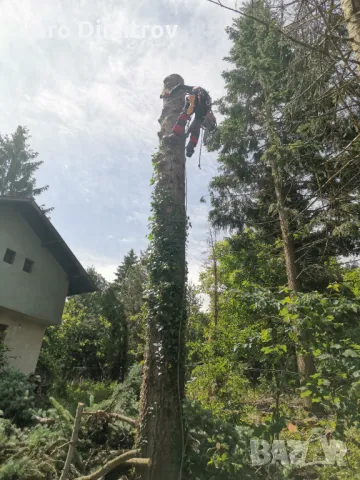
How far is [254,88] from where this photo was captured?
39.6 feet

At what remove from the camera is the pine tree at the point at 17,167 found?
21516mm

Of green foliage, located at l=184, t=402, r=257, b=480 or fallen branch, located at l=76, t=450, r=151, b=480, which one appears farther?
fallen branch, located at l=76, t=450, r=151, b=480

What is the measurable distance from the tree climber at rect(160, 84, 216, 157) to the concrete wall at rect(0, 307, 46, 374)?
8855 millimetres

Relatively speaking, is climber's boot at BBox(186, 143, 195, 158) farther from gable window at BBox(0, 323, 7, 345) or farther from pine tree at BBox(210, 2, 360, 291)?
gable window at BBox(0, 323, 7, 345)

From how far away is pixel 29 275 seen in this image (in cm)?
1095

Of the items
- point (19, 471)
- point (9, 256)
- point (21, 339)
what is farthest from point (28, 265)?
point (19, 471)

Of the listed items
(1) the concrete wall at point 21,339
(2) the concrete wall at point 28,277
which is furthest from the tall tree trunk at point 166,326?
(1) the concrete wall at point 21,339

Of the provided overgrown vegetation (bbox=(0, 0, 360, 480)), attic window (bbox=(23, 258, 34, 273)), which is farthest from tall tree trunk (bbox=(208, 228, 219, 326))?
attic window (bbox=(23, 258, 34, 273))

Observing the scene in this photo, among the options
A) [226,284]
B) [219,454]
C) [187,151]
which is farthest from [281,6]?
[226,284]

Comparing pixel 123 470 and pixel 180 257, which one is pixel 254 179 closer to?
pixel 180 257

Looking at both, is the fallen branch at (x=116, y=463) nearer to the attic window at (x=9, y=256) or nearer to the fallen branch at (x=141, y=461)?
the fallen branch at (x=141, y=461)

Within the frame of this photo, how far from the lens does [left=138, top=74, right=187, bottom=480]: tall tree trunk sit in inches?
144

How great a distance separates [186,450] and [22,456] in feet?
7.95

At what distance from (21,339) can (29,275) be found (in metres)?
2.61
